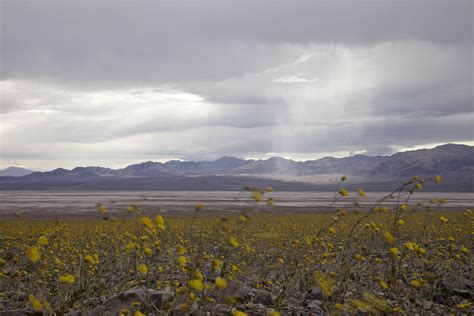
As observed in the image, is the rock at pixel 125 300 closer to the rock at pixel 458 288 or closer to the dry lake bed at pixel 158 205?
the dry lake bed at pixel 158 205

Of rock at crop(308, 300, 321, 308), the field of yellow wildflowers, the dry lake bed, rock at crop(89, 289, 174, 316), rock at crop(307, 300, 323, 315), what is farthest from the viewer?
the dry lake bed

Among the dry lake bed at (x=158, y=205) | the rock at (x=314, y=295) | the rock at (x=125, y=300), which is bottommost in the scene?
the dry lake bed at (x=158, y=205)

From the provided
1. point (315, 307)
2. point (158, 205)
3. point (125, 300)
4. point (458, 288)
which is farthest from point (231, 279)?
point (158, 205)

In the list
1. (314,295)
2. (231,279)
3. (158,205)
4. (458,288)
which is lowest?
(158,205)

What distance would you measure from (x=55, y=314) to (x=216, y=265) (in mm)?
1646

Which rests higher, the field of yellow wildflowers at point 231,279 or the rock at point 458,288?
the field of yellow wildflowers at point 231,279

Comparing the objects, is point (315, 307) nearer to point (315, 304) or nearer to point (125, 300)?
point (315, 304)

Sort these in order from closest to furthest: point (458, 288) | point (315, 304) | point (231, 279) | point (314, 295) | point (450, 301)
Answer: point (231, 279), point (315, 304), point (450, 301), point (458, 288), point (314, 295)

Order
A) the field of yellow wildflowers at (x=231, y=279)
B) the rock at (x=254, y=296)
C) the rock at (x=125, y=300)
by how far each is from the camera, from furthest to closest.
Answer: the rock at (x=254, y=296) → the rock at (x=125, y=300) → the field of yellow wildflowers at (x=231, y=279)

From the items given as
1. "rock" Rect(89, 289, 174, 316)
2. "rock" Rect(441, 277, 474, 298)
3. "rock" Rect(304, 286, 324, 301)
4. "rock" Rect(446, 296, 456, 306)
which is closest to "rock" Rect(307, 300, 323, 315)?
"rock" Rect(304, 286, 324, 301)

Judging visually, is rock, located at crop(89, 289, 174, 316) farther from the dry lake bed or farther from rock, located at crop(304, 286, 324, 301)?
rock, located at crop(304, 286, 324, 301)

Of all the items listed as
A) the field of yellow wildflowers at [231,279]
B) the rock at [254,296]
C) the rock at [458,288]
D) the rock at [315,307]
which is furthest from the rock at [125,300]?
the rock at [458,288]

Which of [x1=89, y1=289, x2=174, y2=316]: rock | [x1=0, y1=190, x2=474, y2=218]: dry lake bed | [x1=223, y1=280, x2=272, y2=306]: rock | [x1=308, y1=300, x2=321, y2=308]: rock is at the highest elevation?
[x1=89, y1=289, x2=174, y2=316]: rock

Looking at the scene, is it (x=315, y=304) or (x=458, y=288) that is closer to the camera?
(x=315, y=304)
